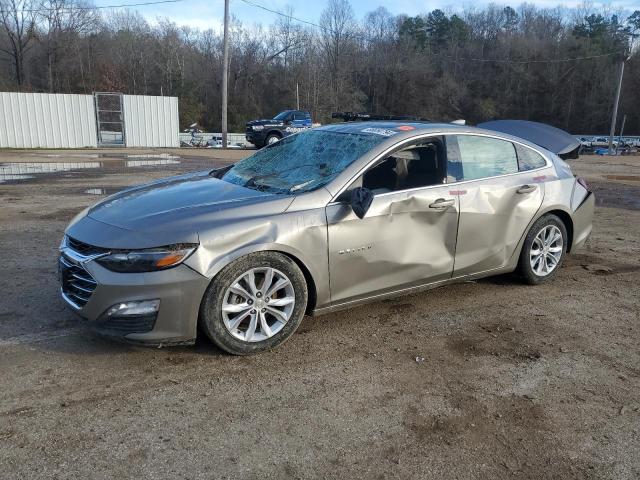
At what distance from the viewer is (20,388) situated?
318 cm

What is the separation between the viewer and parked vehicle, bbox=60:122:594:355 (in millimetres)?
3369

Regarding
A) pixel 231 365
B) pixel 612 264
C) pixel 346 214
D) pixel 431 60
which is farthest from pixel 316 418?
pixel 431 60

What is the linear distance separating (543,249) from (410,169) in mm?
1762

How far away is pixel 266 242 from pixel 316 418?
1.16 meters

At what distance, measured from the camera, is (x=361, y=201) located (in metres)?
3.82

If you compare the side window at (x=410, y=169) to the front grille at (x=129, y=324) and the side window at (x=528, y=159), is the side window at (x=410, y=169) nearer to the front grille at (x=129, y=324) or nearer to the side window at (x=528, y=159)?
the side window at (x=528, y=159)

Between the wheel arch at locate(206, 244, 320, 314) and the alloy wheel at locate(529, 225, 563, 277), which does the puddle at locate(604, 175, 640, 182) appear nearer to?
the alloy wheel at locate(529, 225, 563, 277)

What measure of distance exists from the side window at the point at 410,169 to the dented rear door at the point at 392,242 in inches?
3.6

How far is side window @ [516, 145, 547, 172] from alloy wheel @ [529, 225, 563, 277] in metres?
0.60

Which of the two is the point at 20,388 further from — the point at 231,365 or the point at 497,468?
the point at 497,468

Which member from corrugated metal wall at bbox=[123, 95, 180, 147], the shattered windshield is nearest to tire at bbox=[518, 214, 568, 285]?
the shattered windshield

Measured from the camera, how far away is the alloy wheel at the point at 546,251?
5.15m

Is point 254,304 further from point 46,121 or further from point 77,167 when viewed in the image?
point 46,121

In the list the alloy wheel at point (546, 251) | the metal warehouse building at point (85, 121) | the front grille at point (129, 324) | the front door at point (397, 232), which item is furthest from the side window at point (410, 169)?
the metal warehouse building at point (85, 121)
